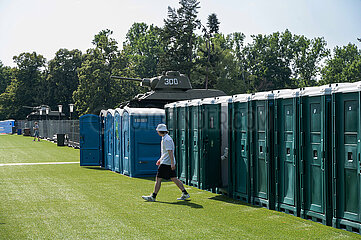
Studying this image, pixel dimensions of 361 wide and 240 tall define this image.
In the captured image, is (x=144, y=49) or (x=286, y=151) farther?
(x=144, y=49)

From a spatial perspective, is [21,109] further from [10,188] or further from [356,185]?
[356,185]

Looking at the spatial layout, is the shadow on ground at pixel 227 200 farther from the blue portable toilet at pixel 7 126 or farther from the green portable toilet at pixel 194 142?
the blue portable toilet at pixel 7 126

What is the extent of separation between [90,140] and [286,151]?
40.4 feet

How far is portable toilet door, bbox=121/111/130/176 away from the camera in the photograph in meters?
16.2

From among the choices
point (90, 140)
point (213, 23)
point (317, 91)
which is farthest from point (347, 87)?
point (213, 23)

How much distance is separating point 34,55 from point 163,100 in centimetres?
6930

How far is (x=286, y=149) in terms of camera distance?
30.3 feet

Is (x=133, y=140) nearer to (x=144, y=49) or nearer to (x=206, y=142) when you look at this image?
(x=206, y=142)

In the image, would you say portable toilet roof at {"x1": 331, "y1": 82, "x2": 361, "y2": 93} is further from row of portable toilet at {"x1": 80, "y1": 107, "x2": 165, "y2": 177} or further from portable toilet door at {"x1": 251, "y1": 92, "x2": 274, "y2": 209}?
row of portable toilet at {"x1": 80, "y1": 107, "x2": 165, "y2": 177}

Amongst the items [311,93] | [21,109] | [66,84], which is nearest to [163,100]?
[311,93]

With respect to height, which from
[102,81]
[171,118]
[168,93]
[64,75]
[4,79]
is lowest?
[171,118]

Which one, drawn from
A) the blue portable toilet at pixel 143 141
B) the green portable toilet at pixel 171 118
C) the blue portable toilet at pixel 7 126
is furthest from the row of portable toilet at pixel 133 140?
the blue portable toilet at pixel 7 126

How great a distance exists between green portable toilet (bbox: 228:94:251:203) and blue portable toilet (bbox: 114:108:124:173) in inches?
263

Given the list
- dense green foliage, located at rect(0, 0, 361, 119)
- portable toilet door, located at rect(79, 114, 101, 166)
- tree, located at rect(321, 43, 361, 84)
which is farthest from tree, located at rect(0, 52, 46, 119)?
portable toilet door, located at rect(79, 114, 101, 166)
